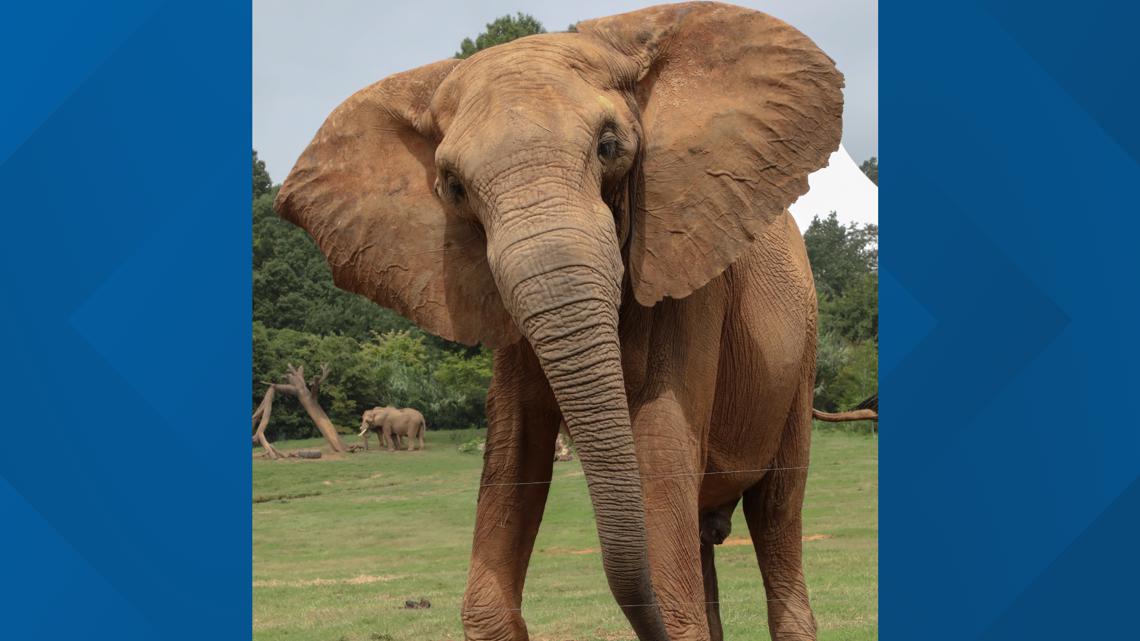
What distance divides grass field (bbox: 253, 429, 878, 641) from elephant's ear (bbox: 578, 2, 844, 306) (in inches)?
162

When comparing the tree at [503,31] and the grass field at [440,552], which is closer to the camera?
the grass field at [440,552]

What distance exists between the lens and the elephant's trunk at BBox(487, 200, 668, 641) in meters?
4.55

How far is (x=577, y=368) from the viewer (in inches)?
182

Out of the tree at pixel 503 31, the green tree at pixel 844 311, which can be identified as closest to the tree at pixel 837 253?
the green tree at pixel 844 311

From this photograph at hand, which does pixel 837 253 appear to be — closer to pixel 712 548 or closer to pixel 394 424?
pixel 394 424

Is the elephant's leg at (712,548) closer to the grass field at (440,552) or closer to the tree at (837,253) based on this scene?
the grass field at (440,552)

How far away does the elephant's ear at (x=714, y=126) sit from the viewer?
513cm

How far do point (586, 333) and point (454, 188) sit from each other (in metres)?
0.71

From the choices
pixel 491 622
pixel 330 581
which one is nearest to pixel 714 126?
pixel 491 622

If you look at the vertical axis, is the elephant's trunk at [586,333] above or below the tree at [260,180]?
below

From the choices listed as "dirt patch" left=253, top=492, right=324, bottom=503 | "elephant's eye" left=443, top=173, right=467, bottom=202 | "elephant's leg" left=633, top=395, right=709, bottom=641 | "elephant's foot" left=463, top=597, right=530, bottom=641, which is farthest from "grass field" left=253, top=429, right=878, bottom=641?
"elephant's eye" left=443, top=173, right=467, bottom=202

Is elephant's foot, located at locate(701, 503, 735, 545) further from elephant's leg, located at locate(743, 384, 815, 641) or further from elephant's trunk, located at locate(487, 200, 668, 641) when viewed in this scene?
elephant's trunk, located at locate(487, 200, 668, 641)

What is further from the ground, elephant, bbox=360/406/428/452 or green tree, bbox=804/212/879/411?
green tree, bbox=804/212/879/411

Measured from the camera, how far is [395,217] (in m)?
5.34
